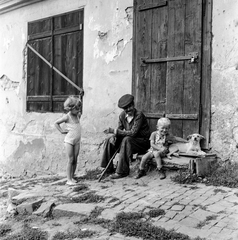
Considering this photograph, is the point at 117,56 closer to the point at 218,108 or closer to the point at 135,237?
the point at 218,108

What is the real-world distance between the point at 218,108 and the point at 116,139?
165 cm

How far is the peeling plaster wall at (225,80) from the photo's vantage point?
5.61 meters

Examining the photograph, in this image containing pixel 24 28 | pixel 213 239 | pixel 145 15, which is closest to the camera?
pixel 213 239

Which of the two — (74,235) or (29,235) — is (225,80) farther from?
(29,235)

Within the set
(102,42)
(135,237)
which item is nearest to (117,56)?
(102,42)

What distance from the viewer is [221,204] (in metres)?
4.41

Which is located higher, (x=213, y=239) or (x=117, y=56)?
(x=117, y=56)

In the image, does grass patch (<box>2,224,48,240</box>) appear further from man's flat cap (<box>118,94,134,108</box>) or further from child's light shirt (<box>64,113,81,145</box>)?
man's flat cap (<box>118,94,134,108</box>)

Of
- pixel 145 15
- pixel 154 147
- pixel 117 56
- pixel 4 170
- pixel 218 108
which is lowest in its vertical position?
pixel 4 170

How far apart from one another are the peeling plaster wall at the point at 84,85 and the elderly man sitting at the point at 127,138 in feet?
2.96

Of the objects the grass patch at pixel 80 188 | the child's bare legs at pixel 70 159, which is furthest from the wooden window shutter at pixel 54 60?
the grass patch at pixel 80 188

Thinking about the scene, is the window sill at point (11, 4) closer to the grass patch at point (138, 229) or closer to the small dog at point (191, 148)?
the small dog at point (191, 148)

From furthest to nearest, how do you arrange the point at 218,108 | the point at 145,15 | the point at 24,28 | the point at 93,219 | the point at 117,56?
the point at 24,28 < the point at 117,56 < the point at 145,15 < the point at 218,108 < the point at 93,219

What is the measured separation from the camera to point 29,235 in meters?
3.94
